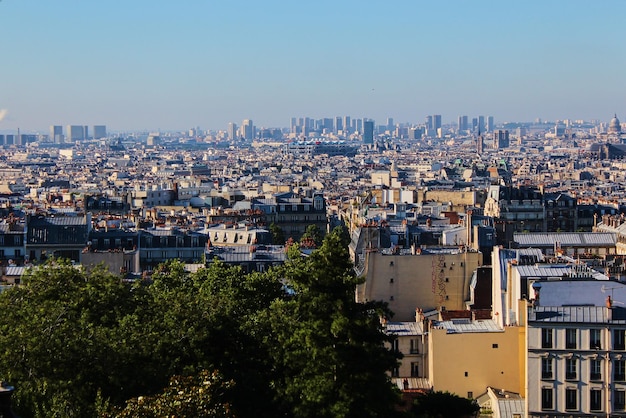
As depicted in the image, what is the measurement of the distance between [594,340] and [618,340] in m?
0.48

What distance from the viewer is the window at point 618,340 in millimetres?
26828

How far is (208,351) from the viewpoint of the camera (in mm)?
22094

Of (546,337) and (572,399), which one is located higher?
(546,337)

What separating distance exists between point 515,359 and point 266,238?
25.8m

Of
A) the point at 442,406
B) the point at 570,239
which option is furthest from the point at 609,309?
the point at 570,239

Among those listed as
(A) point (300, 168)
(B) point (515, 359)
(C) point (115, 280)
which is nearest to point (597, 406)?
(B) point (515, 359)

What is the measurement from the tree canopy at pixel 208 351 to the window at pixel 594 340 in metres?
5.43

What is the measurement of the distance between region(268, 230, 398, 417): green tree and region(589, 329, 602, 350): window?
6.03 meters

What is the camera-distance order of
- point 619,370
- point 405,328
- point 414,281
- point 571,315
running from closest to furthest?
point 619,370 → point 571,315 → point 405,328 → point 414,281

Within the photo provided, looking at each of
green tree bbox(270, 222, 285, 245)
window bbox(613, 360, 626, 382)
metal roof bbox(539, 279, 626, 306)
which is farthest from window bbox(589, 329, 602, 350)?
green tree bbox(270, 222, 285, 245)

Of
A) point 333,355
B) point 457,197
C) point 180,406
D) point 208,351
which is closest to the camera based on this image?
point 180,406

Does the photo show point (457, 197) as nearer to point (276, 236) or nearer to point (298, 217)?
point (298, 217)

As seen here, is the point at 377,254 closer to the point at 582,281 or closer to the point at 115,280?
the point at 582,281

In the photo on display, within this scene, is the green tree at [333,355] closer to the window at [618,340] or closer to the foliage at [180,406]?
the foliage at [180,406]
